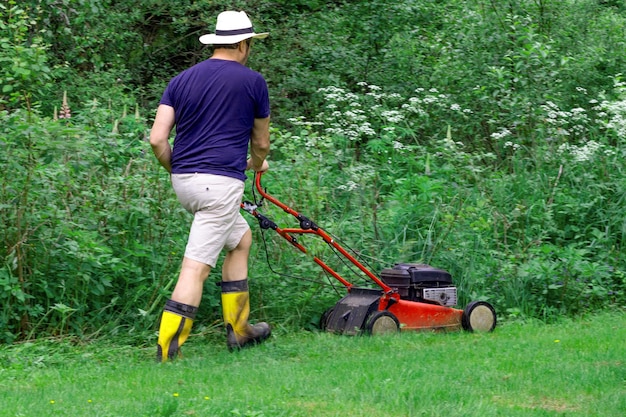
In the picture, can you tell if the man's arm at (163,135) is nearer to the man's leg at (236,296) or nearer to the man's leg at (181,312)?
the man's leg at (181,312)

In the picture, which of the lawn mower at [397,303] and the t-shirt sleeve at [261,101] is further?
the lawn mower at [397,303]

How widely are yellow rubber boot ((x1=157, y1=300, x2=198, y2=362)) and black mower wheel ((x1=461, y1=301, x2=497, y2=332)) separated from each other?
2175 mm

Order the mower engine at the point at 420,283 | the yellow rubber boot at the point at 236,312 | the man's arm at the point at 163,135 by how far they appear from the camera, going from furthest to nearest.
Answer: the mower engine at the point at 420,283
the yellow rubber boot at the point at 236,312
the man's arm at the point at 163,135

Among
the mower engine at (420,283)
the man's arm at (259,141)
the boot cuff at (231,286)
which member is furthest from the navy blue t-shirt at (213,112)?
the mower engine at (420,283)

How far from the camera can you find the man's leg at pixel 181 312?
21.6ft

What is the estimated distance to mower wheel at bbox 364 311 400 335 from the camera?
23.9 feet

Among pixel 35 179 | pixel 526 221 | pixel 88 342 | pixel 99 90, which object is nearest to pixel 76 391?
pixel 88 342

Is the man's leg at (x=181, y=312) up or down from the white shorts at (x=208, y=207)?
down

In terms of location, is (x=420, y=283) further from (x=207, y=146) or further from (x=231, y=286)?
(x=207, y=146)

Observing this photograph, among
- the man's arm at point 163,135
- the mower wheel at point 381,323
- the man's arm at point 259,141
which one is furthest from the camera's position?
the mower wheel at point 381,323

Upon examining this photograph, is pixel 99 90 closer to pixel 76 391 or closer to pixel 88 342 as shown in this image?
pixel 88 342

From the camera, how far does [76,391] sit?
5.68m

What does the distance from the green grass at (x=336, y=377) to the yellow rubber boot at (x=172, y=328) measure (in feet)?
0.37

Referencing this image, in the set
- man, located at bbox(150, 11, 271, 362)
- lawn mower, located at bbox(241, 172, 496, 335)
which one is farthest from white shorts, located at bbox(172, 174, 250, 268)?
lawn mower, located at bbox(241, 172, 496, 335)
